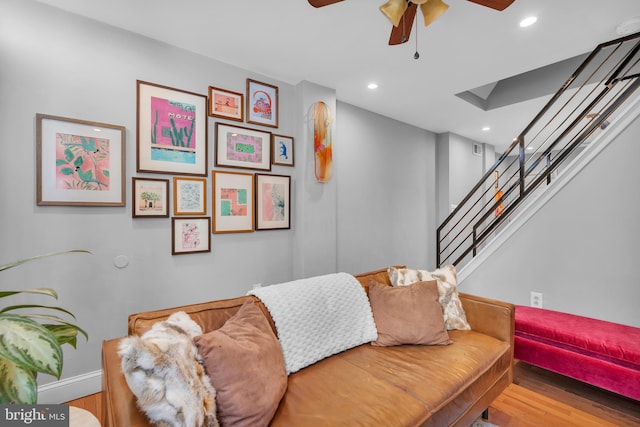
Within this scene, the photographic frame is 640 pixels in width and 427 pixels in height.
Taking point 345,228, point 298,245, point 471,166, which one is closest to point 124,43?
point 298,245

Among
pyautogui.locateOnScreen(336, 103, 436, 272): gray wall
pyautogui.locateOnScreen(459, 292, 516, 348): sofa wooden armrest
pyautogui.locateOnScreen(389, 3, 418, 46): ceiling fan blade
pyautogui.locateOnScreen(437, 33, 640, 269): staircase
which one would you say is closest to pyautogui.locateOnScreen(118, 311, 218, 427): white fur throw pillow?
pyautogui.locateOnScreen(459, 292, 516, 348): sofa wooden armrest

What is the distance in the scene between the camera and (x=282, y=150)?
291cm

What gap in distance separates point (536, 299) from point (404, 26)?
2648 mm

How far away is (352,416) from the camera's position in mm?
1176

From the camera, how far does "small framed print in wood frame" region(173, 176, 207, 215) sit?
2.33 metres

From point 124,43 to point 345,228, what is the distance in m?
2.57

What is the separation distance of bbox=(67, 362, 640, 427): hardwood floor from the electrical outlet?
2.25 feet

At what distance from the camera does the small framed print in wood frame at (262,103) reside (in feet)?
8.89

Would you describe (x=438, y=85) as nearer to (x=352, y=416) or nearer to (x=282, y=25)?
(x=282, y=25)

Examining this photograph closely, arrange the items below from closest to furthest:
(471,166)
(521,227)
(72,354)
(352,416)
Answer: (352,416)
(72,354)
(521,227)
(471,166)

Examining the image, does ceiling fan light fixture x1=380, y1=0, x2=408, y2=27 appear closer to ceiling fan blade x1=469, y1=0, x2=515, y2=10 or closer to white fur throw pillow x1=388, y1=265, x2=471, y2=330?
ceiling fan blade x1=469, y1=0, x2=515, y2=10

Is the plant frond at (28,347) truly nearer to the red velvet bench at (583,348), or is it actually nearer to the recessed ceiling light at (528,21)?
the red velvet bench at (583,348)

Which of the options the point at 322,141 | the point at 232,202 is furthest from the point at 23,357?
the point at 322,141

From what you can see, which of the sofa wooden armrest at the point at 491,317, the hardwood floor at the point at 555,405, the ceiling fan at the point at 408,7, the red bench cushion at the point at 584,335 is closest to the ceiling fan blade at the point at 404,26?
the ceiling fan at the point at 408,7
